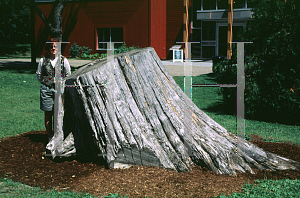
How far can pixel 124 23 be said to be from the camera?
27.6 metres

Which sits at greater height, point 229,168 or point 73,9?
point 73,9

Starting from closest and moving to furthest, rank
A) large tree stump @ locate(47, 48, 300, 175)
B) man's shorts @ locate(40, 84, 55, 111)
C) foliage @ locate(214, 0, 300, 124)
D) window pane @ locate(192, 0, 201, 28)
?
large tree stump @ locate(47, 48, 300, 175) < man's shorts @ locate(40, 84, 55, 111) < foliage @ locate(214, 0, 300, 124) < window pane @ locate(192, 0, 201, 28)

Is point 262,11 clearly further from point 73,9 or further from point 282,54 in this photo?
point 73,9

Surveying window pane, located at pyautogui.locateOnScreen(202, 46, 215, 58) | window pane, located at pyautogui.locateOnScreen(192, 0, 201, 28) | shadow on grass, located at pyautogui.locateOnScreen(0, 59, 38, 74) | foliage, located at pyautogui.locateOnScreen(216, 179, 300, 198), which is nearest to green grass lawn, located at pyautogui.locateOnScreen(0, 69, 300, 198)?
foliage, located at pyautogui.locateOnScreen(216, 179, 300, 198)

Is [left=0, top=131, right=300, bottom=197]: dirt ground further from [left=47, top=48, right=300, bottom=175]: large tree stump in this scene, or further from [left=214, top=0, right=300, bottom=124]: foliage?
[left=214, top=0, right=300, bottom=124]: foliage

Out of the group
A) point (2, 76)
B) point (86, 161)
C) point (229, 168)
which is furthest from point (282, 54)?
point (2, 76)

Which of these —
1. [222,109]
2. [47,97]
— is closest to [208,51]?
[222,109]

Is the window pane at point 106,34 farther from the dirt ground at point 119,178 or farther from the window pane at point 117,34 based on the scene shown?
the dirt ground at point 119,178

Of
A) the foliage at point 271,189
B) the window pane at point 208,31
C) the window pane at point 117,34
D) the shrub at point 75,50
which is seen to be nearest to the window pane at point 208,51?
the window pane at point 208,31

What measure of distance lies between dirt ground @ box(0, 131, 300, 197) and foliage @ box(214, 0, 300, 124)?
3180mm

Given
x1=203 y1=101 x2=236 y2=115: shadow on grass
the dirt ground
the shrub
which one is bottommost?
the dirt ground

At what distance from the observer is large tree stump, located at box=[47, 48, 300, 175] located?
15.1ft

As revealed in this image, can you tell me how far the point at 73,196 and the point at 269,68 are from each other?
6.34 metres

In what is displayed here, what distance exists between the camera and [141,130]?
4.69 metres
